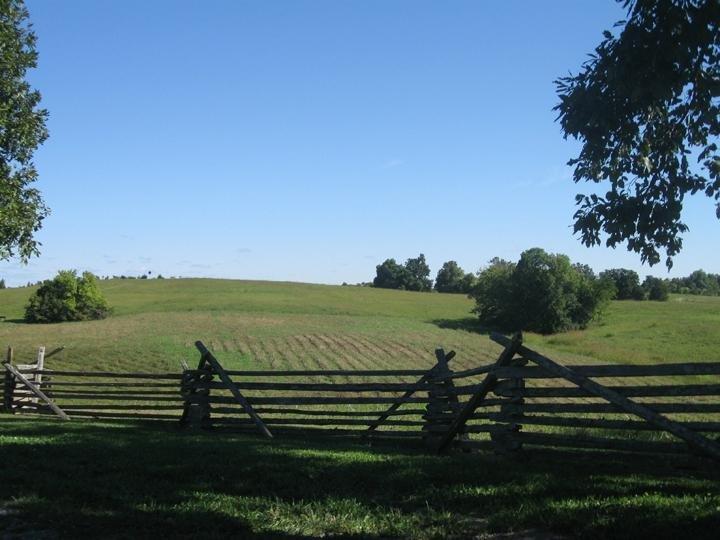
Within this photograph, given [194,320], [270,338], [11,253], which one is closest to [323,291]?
[194,320]

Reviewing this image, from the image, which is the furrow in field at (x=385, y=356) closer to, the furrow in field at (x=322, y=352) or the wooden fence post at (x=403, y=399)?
the furrow in field at (x=322, y=352)

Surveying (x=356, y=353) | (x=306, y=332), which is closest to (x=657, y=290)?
(x=306, y=332)

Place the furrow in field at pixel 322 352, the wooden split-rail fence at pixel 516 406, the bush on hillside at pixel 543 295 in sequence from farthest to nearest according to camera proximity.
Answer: the bush on hillside at pixel 543 295 → the furrow in field at pixel 322 352 → the wooden split-rail fence at pixel 516 406

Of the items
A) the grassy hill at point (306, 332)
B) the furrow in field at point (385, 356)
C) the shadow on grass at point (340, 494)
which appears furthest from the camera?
the grassy hill at point (306, 332)

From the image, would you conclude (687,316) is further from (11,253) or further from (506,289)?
(11,253)

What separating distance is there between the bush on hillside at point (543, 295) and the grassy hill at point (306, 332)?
7.52 ft

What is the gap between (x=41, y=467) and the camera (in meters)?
7.63

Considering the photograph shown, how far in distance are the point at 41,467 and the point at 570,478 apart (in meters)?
5.82

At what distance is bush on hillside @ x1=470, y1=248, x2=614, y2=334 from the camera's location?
6331 cm

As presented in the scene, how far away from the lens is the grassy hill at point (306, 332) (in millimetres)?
33906

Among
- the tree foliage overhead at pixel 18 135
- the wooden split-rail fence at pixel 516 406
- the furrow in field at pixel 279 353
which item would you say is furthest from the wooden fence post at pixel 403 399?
the furrow in field at pixel 279 353

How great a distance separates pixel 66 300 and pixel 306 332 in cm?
2221

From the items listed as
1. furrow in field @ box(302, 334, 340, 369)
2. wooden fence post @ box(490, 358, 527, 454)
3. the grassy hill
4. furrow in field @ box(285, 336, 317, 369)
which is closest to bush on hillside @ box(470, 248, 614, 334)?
the grassy hill

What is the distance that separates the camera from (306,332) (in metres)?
45.1
